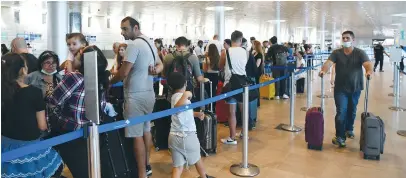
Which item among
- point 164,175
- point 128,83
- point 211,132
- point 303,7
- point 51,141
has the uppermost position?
point 303,7

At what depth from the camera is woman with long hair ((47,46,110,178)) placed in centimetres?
256

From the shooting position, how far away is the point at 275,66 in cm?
899

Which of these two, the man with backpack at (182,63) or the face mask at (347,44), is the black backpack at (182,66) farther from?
the face mask at (347,44)

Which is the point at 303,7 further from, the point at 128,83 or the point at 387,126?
the point at 128,83

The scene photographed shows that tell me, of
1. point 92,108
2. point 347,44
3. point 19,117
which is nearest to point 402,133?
point 347,44

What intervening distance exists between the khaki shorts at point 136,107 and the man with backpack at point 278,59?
6.00 meters

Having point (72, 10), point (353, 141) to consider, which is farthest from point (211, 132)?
point (72, 10)

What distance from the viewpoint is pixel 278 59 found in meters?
9.05

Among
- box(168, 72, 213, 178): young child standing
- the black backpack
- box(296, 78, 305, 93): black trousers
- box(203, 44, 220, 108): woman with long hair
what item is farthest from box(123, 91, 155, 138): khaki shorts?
box(296, 78, 305, 93): black trousers

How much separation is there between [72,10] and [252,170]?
1808 cm

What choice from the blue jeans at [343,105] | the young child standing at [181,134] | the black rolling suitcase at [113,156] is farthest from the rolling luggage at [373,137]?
the black rolling suitcase at [113,156]

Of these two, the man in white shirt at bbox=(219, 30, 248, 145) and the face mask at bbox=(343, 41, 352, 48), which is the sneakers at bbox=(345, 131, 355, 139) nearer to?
the face mask at bbox=(343, 41, 352, 48)

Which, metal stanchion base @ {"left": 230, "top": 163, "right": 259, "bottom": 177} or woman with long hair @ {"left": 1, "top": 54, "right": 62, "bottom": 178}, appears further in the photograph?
metal stanchion base @ {"left": 230, "top": 163, "right": 259, "bottom": 177}

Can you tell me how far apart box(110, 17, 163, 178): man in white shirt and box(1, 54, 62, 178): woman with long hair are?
0.93 meters
